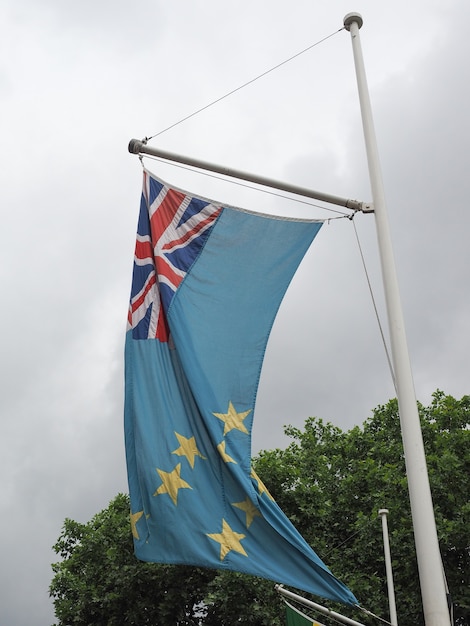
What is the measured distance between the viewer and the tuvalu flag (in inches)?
236

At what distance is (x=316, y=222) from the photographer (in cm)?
702

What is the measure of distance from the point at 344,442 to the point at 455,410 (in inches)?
149

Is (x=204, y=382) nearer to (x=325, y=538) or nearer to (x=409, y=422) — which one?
(x=409, y=422)

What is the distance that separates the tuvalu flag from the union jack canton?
0.01 m

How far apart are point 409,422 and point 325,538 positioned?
56.0 ft

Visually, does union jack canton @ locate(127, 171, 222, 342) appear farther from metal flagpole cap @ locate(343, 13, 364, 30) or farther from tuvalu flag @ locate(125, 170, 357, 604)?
metal flagpole cap @ locate(343, 13, 364, 30)

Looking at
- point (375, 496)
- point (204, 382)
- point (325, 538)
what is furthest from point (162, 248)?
point (325, 538)

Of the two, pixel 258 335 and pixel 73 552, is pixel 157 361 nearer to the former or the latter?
pixel 258 335

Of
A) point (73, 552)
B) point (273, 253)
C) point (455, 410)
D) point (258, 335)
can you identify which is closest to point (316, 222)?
point (273, 253)

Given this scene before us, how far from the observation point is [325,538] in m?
21.5

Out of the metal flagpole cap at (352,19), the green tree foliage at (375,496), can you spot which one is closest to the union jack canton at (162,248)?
the metal flagpole cap at (352,19)

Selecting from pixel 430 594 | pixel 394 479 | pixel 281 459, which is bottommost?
pixel 430 594

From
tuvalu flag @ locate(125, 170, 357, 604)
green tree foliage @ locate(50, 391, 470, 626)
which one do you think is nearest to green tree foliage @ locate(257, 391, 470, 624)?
green tree foliage @ locate(50, 391, 470, 626)

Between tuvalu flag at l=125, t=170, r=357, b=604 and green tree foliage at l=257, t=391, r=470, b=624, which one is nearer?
tuvalu flag at l=125, t=170, r=357, b=604
